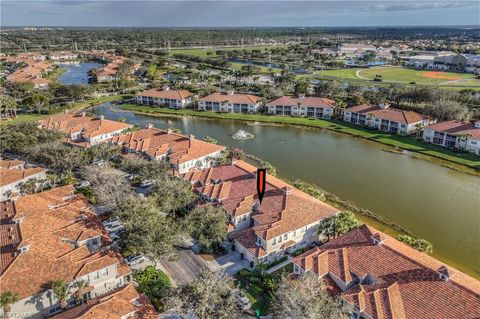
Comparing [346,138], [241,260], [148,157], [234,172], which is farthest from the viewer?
[346,138]

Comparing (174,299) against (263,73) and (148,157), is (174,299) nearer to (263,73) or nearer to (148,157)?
(148,157)

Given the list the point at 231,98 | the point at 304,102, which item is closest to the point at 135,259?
the point at 304,102

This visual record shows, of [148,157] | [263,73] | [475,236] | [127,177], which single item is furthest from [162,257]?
[263,73]

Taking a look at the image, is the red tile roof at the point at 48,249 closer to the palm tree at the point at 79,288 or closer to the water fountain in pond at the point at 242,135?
the palm tree at the point at 79,288

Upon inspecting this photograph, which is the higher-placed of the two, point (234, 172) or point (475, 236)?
point (234, 172)

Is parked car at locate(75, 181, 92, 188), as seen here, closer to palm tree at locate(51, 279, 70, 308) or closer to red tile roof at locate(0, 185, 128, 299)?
red tile roof at locate(0, 185, 128, 299)

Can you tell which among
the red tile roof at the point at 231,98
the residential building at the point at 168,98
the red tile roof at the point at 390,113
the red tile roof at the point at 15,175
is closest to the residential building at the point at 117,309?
the red tile roof at the point at 15,175
